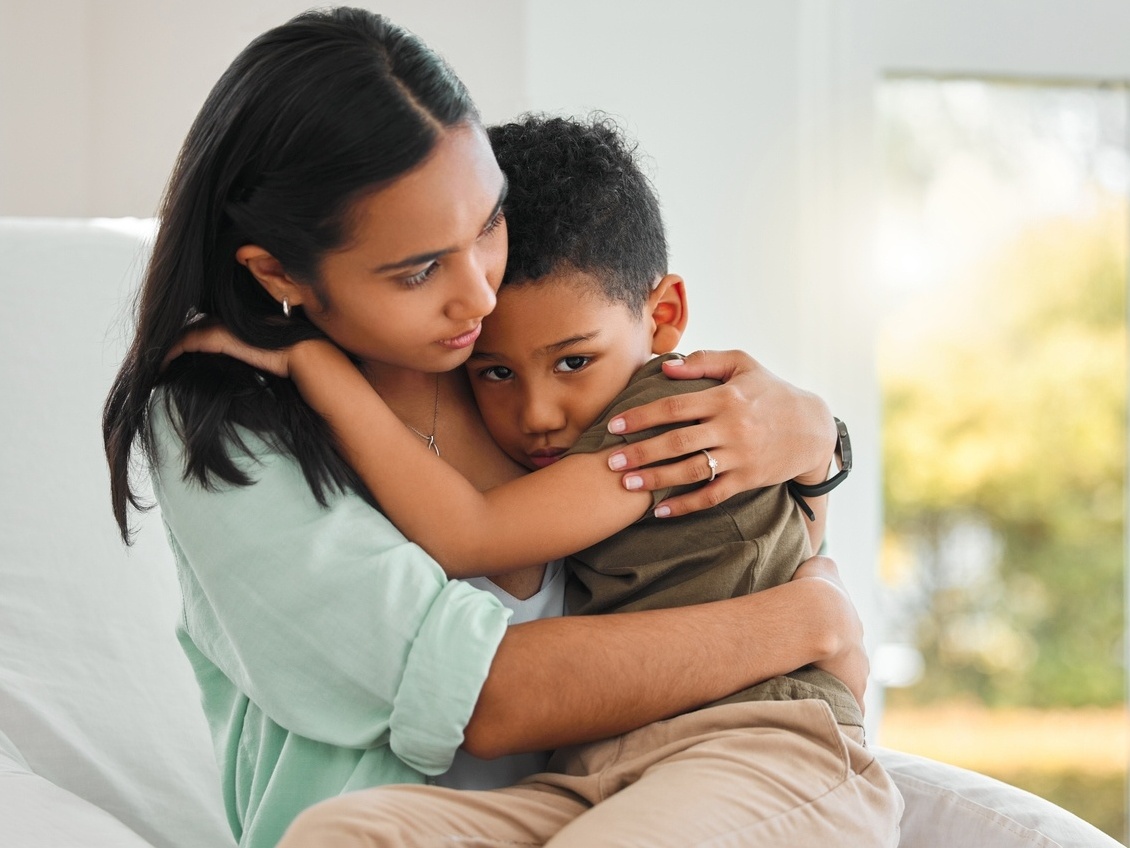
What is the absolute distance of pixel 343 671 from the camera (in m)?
0.91

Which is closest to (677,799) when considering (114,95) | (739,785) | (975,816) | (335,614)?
(739,785)

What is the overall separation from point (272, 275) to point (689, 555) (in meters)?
0.47

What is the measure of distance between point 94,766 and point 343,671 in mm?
542

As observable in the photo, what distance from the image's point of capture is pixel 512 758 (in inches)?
43.2

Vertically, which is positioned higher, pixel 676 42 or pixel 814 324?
pixel 676 42

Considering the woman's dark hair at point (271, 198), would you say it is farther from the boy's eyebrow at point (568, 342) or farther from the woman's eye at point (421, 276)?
the boy's eyebrow at point (568, 342)

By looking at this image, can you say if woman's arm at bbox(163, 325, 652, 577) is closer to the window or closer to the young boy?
the young boy

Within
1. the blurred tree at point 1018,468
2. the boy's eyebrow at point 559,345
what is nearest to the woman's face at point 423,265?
the boy's eyebrow at point 559,345

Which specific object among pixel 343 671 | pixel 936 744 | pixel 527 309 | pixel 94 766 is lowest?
pixel 936 744

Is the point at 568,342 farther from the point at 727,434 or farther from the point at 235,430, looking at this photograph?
the point at 235,430

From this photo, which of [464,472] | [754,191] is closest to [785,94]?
[754,191]

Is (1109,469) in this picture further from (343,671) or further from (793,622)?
(343,671)

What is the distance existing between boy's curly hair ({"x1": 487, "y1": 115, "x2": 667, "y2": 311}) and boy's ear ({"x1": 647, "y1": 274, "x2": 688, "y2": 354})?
0.11 ft

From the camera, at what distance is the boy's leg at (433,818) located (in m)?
0.78
